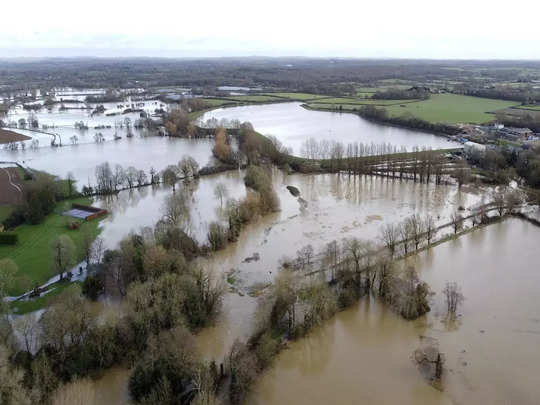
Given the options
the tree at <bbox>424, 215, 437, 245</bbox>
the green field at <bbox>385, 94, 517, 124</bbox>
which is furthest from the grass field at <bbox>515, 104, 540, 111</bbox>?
the tree at <bbox>424, 215, 437, 245</bbox>

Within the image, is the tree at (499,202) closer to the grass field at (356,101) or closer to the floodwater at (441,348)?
the floodwater at (441,348)

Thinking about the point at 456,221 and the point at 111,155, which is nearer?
the point at 456,221

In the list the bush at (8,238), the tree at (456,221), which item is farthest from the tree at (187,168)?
the tree at (456,221)

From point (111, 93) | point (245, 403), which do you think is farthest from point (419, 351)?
point (111, 93)

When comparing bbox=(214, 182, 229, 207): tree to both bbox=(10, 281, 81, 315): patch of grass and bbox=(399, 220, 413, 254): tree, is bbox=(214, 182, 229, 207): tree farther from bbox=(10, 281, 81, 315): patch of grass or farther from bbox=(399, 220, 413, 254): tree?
bbox=(10, 281, 81, 315): patch of grass

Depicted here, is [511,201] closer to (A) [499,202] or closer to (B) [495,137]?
(A) [499,202]

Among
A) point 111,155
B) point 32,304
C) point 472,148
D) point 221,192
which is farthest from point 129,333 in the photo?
point 472,148
